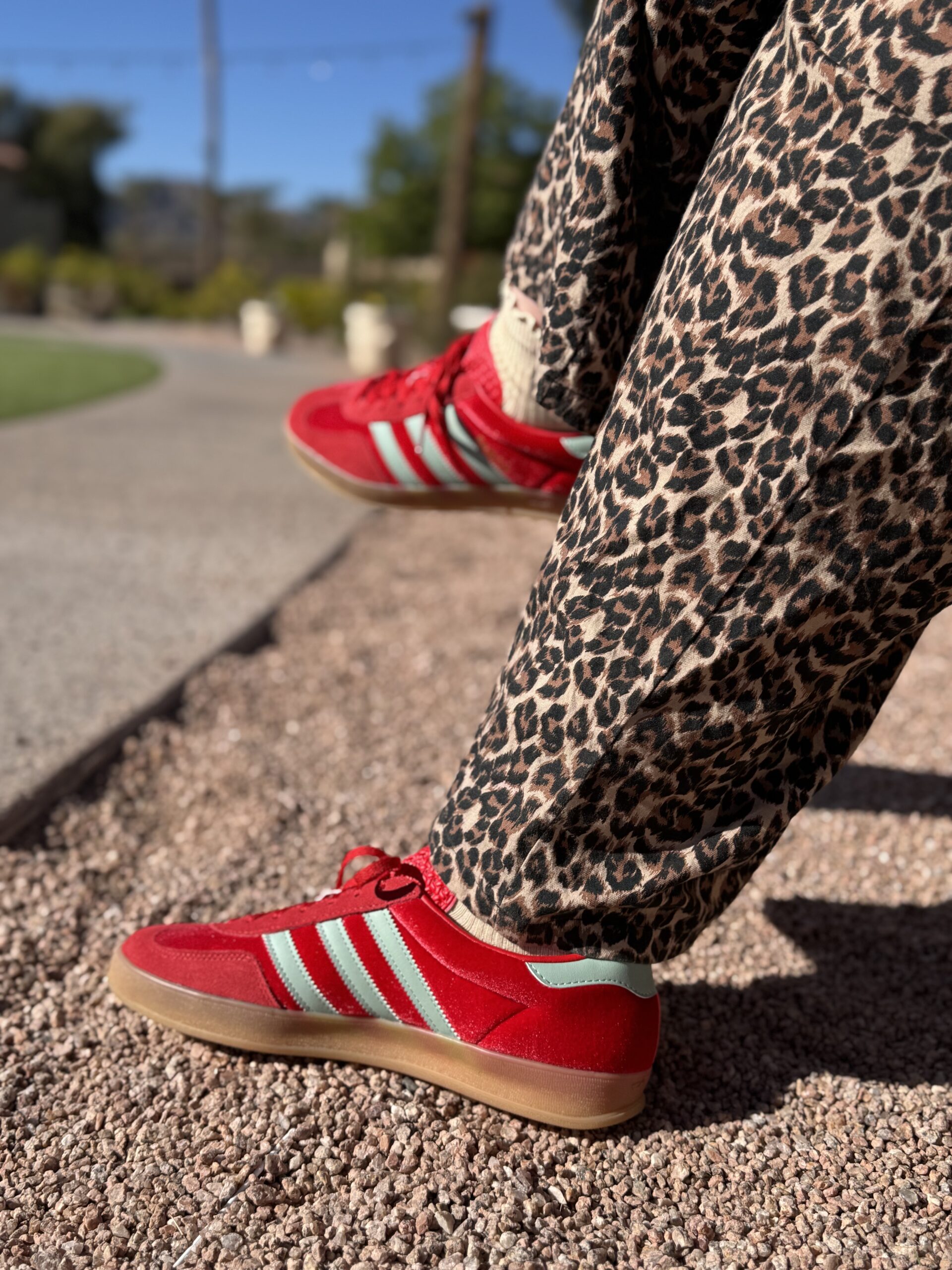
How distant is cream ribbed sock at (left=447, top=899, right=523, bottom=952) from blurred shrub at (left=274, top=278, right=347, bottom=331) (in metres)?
17.3

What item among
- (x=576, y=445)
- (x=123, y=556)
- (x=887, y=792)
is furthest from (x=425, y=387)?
(x=123, y=556)

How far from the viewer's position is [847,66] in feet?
2.31

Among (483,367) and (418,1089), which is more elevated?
(483,367)

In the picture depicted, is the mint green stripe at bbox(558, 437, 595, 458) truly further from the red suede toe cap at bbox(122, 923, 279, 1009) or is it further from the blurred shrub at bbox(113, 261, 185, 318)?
the blurred shrub at bbox(113, 261, 185, 318)

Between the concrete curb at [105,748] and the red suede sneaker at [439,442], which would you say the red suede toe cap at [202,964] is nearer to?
the concrete curb at [105,748]

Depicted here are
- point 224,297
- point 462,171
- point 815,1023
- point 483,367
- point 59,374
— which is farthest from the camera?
point 224,297

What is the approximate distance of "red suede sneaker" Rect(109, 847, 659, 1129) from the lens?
958mm

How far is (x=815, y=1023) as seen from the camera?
121 centimetres

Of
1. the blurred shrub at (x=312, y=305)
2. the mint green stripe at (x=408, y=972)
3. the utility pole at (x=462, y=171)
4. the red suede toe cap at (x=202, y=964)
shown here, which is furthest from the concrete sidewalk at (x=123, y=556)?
the blurred shrub at (x=312, y=305)

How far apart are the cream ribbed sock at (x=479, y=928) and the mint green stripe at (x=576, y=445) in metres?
0.57

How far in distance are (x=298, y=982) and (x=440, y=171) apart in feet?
125

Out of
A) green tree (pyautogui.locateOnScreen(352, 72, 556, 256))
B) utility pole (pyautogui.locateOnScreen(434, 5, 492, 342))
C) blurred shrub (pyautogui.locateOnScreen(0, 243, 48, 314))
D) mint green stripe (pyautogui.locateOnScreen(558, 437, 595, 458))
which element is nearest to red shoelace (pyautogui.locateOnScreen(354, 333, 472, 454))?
mint green stripe (pyautogui.locateOnScreen(558, 437, 595, 458))

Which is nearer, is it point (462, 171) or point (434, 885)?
point (434, 885)

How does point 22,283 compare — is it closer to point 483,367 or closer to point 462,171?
point 462,171
